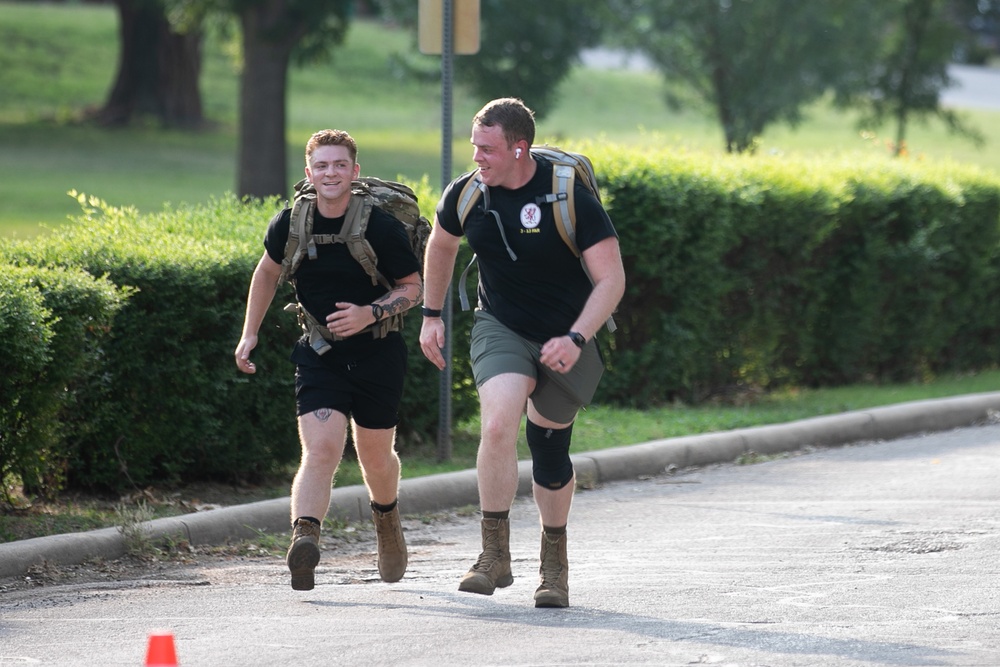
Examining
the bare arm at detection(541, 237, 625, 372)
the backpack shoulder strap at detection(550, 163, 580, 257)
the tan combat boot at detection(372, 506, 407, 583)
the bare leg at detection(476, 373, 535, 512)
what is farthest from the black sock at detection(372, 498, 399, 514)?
the backpack shoulder strap at detection(550, 163, 580, 257)

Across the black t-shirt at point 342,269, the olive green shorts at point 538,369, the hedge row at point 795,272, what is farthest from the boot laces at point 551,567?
the hedge row at point 795,272

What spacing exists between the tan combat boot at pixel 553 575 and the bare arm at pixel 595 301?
78cm

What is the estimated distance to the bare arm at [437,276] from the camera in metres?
6.11

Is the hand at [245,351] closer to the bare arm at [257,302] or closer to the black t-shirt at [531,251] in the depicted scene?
the bare arm at [257,302]

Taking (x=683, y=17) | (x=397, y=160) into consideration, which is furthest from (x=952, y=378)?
(x=397, y=160)

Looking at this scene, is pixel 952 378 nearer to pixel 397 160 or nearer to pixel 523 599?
pixel 523 599

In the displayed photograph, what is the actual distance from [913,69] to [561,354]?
19888mm

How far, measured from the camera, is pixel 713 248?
11070mm

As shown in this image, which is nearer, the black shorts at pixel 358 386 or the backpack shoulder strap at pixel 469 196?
the backpack shoulder strap at pixel 469 196

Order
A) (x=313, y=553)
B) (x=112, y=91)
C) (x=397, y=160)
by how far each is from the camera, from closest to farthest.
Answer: (x=313, y=553) < (x=397, y=160) < (x=112, y=91)

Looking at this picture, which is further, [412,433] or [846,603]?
[412,433]

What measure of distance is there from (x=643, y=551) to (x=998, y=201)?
7461 mm

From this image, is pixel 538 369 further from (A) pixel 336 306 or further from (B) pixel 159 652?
(B) pixel 159 652

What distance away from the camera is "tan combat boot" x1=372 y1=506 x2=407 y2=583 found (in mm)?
6492
